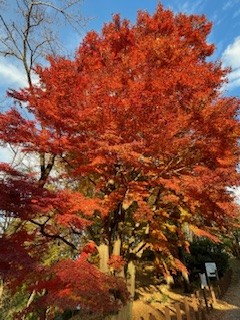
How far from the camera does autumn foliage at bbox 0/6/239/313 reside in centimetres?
888

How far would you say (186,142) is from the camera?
35.7 feet

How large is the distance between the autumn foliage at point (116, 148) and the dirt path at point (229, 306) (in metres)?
3.37

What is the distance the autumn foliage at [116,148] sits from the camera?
8883mm

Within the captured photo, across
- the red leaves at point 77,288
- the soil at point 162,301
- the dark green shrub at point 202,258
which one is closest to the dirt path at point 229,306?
the soil at point 162,301

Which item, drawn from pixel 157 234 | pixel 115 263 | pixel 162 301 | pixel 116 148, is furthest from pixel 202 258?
pixel 116 148

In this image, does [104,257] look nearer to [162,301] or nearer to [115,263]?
[115,263]

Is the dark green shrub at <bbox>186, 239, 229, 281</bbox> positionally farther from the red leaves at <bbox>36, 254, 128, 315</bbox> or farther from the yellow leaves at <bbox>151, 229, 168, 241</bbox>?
the red leaves at <bbox>36, 254, 128, 315</bbox>

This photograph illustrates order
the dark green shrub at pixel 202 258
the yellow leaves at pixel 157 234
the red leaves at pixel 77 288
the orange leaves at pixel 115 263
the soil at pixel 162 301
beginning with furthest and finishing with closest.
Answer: the dark green shrub at pixel 202 258
the yellow leaves at pixel 157 234
the soil at pixel 162 301
the orange leaves at pixel 115 263
the red leaves at pixel 77 288

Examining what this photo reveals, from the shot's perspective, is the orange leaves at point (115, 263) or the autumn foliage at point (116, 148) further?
the orange leaves at point (115, 263)

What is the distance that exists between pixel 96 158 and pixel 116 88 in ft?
8.24

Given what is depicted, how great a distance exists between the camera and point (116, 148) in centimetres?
940

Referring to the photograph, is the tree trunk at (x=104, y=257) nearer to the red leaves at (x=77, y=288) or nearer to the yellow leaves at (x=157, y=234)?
the red leaves at (x=77, y=288)

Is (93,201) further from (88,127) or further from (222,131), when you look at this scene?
(222,131)

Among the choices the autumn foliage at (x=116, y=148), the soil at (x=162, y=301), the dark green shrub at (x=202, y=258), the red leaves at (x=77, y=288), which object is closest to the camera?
the red leaves at (x=77, y=288)
